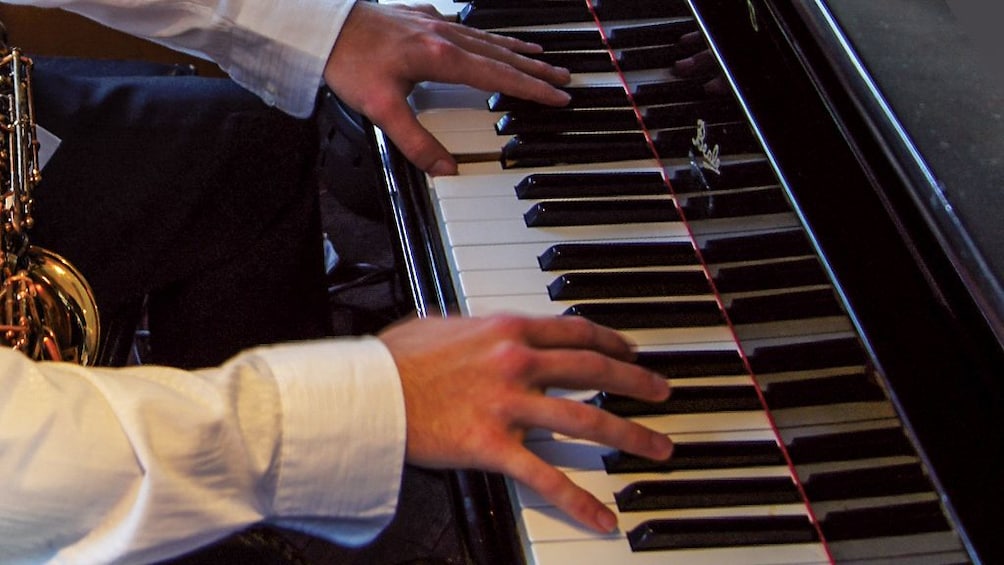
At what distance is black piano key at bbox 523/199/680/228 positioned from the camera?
4.01ft

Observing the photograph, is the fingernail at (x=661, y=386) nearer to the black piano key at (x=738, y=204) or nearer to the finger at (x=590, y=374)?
the finger at (x=590, y=374)

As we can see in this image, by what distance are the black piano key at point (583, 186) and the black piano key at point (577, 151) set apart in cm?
5

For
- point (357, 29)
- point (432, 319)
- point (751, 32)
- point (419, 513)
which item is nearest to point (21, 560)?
point (432, 319)

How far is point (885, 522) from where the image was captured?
3.07 feet

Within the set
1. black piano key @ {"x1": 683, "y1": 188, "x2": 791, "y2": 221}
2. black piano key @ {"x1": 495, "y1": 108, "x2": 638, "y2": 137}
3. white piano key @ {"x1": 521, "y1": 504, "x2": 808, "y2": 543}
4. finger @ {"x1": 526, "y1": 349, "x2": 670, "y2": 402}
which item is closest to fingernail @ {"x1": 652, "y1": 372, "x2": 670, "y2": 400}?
finger @ {"x1": 526, "y1": 349, "x2": 670, "y2": 402}

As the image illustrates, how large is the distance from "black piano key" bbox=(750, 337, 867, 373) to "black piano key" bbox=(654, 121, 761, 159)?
230mm

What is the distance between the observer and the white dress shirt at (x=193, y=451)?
35.2 inches

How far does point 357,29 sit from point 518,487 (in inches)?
28.1

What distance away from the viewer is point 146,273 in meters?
1.58

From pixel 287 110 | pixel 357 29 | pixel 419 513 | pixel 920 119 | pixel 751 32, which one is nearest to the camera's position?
pixel 920 119

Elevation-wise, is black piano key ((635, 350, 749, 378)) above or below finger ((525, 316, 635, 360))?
below

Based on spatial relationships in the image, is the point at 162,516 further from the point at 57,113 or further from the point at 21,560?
the point at 57,113

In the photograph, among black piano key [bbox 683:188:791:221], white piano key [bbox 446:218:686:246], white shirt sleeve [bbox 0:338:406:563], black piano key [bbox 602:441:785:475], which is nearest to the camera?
white shirt sleeve [bbox 0:338:406:563]

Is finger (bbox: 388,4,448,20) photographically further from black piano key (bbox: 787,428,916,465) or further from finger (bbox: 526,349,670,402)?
black piano key (bbox: 787,428,916,465)
